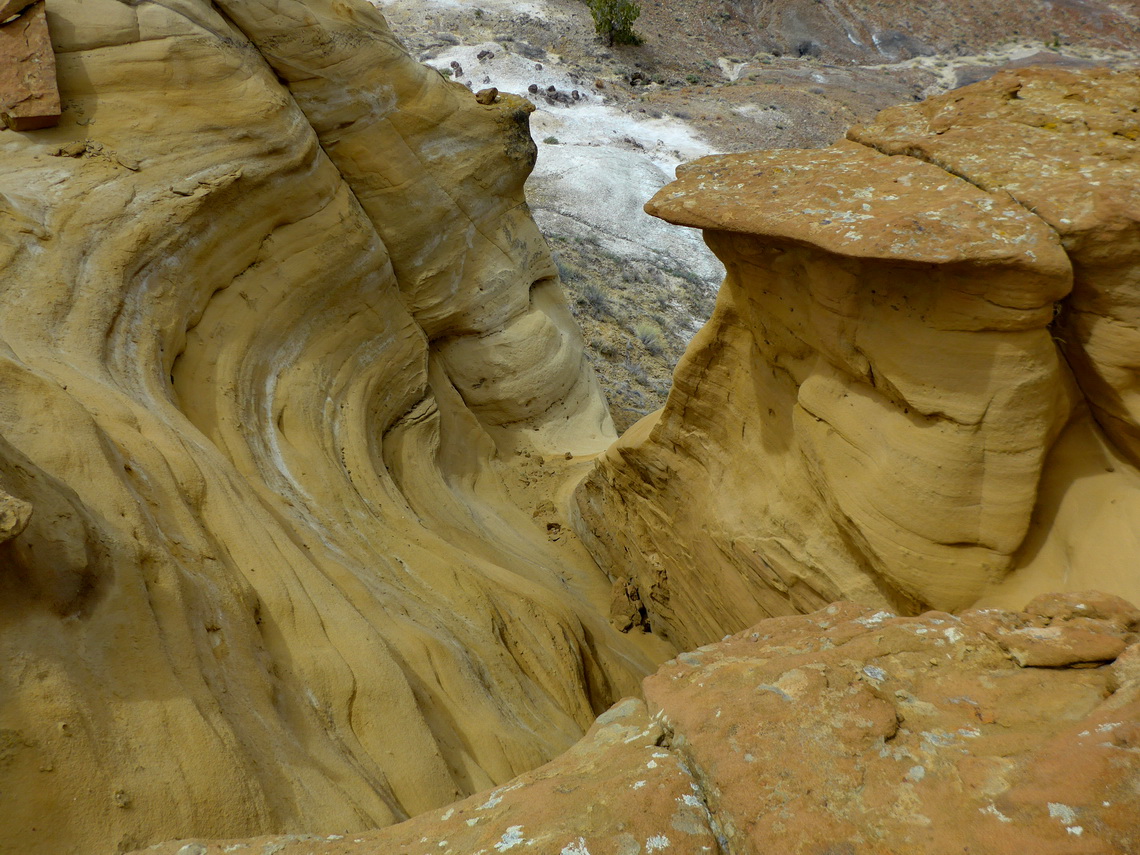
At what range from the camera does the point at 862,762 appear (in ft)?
6.68

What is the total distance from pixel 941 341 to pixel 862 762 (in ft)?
6.72

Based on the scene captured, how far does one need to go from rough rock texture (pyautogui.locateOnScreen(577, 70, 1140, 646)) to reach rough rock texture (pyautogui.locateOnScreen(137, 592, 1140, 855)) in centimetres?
89

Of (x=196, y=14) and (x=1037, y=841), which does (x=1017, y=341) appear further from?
(x=196, y=14)

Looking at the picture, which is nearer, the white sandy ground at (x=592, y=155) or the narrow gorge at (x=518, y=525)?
the narrow gorge at (x=518, y=525)

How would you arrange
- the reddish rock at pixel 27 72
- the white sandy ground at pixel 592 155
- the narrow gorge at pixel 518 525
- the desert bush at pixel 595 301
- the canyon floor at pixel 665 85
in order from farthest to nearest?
the white sandy ground at pixel 592 155 → the canyon floor at pixel 665 85 → the desert bush at pixel 595 301 → the reddish rock at pixel 27 72 → the narrow gorge at pixel 518 525

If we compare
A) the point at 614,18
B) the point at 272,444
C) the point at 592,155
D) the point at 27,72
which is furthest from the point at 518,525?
the point at 614,18

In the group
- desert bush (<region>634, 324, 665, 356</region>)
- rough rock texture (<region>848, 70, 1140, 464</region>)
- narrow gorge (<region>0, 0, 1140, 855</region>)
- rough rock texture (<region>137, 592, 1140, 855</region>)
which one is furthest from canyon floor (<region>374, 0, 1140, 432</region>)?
→ rough rock texture (<region>137, 592, 1140, 855</region>)

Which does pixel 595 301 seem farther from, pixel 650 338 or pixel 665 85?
pixel 665 85

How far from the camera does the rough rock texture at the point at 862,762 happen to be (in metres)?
1.79

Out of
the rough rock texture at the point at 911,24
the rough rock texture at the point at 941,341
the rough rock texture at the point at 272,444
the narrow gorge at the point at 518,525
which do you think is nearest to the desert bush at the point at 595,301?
the rough rock texture at the point at 272,444

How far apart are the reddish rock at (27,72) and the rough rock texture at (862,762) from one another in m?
4.36

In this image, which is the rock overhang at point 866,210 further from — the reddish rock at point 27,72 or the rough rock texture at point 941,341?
the reddish rock at point 27,72

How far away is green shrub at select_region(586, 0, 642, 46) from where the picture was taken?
24906mm

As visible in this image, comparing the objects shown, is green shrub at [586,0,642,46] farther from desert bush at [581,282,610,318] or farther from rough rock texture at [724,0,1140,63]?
desert bush at [581,282,610,318]
